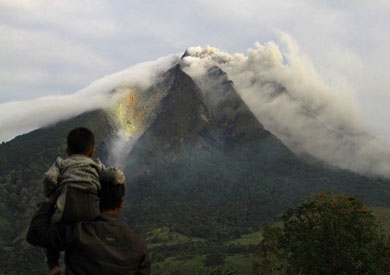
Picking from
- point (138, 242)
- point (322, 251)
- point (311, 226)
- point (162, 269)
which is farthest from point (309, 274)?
point (162, 269)

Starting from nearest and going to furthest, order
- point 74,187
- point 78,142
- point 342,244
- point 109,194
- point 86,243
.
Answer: point 86,243
point 74,187
point 109,194
point 78,142
point 342,244

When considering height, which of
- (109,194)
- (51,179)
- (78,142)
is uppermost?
(78,142)

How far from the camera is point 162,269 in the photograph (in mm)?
187750

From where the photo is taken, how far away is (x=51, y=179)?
20.8ft

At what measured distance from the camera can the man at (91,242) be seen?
20.4 feet

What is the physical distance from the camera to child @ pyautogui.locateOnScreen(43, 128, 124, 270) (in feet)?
20.5

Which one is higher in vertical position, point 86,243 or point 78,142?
point 78,142

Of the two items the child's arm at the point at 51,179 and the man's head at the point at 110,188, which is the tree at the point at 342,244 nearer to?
the man's head at the point at 110,188

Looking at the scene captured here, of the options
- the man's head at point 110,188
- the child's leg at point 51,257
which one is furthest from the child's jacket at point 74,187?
the child's leg at point 51,257

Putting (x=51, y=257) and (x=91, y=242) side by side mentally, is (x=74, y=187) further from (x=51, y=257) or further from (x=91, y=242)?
(x=51, y=257)

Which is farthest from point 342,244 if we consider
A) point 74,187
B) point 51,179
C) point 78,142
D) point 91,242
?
point 51,179

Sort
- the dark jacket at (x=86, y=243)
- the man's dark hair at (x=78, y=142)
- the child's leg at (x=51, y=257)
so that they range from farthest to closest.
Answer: the man's dark hair at (x=78, y=142) < the child's leg at (x=51, y=257) < the dark jacket at (x=86, y=243)

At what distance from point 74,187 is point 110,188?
0.52 metres

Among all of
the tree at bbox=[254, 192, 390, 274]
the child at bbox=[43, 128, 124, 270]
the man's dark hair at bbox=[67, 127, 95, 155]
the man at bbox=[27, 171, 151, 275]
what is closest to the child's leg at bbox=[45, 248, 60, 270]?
the child at bbox=[43, 128, 124, 270]
